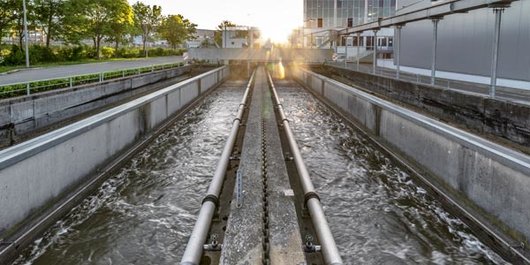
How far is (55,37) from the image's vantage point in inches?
1997

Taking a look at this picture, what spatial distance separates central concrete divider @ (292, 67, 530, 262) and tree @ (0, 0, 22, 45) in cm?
3970

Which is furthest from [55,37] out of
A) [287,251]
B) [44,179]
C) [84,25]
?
[287,251]

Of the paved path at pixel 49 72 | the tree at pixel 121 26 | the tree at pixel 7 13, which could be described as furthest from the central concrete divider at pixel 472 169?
the tree at pixel 121 26

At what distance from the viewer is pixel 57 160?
26.4 ft

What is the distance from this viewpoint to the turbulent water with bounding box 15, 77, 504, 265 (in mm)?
6594

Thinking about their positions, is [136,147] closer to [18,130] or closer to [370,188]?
[18,130]

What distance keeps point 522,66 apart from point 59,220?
22.4 metres

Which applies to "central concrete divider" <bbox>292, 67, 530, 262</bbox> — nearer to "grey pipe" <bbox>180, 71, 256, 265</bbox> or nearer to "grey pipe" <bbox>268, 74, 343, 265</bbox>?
"grey pipe" <bbox>268, 74, 343, 265</bbox>

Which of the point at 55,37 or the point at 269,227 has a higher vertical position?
the point at 55,37

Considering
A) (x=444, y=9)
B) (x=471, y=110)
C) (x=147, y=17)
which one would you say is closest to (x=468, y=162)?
(x=471, y=110)

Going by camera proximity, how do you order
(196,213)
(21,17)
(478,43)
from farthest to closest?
(21,17), (478,43), (196,213)

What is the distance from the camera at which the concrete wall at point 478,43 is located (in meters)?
22.8

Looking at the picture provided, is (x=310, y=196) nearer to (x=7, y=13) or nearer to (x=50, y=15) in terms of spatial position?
(x=7, y=13)

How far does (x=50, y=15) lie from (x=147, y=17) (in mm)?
48216
